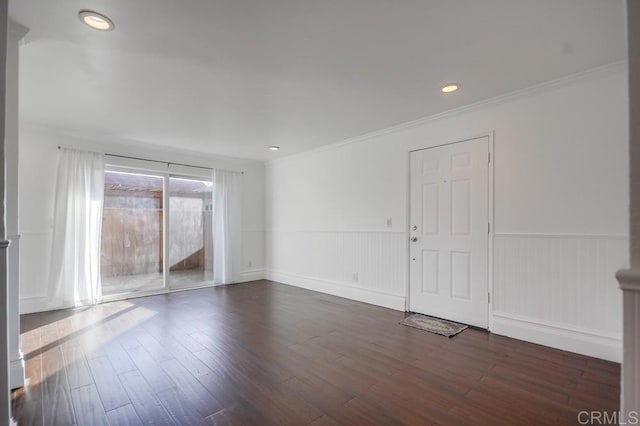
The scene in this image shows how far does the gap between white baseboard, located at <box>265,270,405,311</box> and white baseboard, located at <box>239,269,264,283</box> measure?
0.28 meters

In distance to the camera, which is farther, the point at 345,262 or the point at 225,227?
the point at 225,227

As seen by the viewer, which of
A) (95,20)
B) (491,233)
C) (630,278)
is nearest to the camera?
(630,278)

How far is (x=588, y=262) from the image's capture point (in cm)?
262

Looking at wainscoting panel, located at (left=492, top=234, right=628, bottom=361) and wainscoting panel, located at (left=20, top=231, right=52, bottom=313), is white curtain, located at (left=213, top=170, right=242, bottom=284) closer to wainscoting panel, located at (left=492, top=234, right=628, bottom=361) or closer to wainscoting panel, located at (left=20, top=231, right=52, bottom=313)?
wainscoting panel, located at (left=20, top=231, right=52, bottom=313)

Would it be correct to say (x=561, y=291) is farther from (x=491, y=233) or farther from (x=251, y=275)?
(x=251, y=275)

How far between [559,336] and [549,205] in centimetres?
120

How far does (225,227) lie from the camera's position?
19.0ft

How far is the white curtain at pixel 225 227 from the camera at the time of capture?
576 centimetres

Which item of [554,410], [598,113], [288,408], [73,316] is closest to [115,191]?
[73,316]

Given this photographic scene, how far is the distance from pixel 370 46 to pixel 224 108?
1856mm

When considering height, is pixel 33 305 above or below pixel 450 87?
below

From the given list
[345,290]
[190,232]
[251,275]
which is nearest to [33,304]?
[190,232]

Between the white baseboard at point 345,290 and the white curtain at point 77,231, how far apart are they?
9.76 feet

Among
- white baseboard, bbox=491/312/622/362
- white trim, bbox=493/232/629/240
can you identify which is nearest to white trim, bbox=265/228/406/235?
white trim, bbox=493/232/629/240
